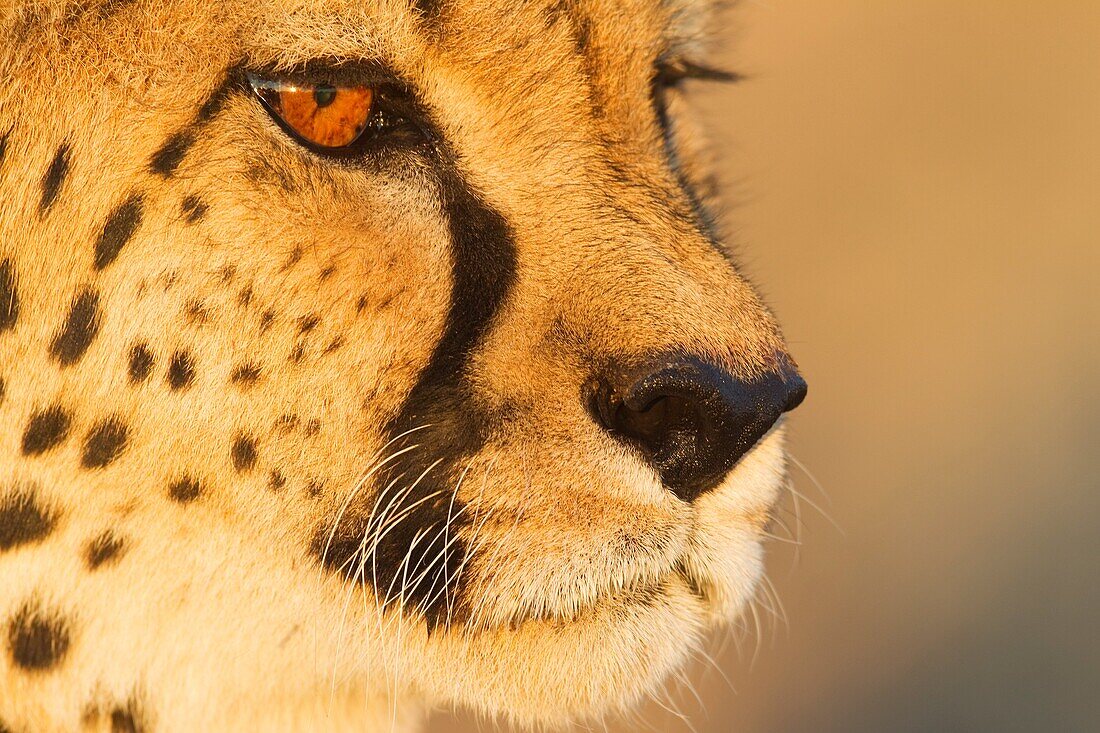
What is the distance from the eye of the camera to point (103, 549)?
870 mm

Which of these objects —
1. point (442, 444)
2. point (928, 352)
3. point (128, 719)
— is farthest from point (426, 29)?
point (928, 352)

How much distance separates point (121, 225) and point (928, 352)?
236 cm

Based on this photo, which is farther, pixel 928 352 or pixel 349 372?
pixel 928 352

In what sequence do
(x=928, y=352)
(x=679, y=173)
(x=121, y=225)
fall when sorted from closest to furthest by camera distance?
1. (x=121, y=225)
2. (x=679, y=173)
3. (x=928, y=352)

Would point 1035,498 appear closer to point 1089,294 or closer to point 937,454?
point 937,454

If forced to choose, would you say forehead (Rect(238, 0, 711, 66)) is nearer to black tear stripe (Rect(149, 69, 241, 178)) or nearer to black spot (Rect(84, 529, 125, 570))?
black tear stripe (Rect(149, 69, 241, 178))

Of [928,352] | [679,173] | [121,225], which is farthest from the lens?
[928,352]

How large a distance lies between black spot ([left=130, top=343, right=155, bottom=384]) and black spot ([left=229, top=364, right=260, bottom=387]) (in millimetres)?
55

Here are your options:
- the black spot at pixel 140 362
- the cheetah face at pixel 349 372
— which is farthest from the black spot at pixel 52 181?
the black spot at pixel 140 362

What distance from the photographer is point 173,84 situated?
84 centimetres

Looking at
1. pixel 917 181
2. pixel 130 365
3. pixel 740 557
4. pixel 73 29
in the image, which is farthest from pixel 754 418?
pixel 917 181

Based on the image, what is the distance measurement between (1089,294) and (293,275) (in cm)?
252

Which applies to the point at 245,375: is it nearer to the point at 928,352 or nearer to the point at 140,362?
the point at 140,362

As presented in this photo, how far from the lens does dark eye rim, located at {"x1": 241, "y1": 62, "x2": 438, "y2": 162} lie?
0.85 m
